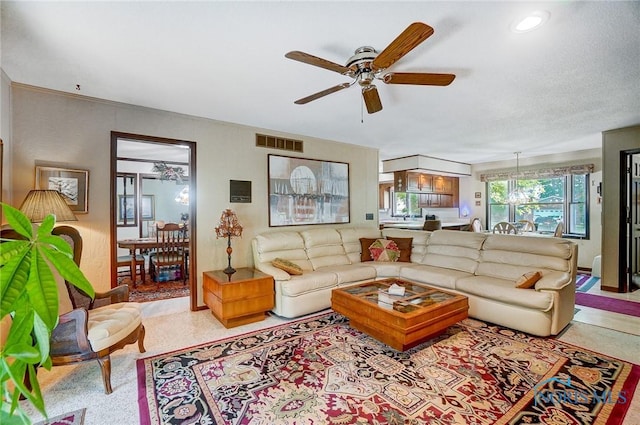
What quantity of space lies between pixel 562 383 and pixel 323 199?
3657 millimetres

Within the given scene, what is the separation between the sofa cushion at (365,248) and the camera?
460cm

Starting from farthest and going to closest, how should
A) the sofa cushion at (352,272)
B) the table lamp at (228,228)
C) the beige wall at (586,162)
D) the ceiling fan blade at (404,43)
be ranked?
the beige wall at (586,162) < the sofa cushion at (352,272) < the table lamp at (228,228) < the ceiling fan blade at (404,43)

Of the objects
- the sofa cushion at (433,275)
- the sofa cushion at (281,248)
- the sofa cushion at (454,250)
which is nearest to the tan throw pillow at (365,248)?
the sofa cushion at (433,275)

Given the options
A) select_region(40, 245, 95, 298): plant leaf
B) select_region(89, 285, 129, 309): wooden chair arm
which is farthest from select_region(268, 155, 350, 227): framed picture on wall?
select_region(40, 245, 95, 298): plant leaf

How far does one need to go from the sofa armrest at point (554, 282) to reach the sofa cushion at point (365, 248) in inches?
86.9

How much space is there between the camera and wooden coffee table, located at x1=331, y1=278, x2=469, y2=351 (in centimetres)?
242

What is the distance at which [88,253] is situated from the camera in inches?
119

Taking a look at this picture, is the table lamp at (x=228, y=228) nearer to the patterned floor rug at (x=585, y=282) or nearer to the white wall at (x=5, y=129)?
the white wall at (x=5, y=129)

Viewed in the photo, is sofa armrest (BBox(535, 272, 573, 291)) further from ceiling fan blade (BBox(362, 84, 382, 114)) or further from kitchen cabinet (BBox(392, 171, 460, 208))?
kitchen cabinet (BBox(392, 171, 460, 208))

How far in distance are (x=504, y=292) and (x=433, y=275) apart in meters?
0.83

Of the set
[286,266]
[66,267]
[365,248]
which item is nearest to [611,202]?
[365,248]

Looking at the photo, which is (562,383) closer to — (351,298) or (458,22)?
(351,298)

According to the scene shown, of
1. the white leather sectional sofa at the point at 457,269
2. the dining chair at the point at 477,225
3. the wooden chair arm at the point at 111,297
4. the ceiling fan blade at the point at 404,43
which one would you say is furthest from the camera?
the dining chair at the point at 477,225

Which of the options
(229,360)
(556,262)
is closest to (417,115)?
(556,262)
